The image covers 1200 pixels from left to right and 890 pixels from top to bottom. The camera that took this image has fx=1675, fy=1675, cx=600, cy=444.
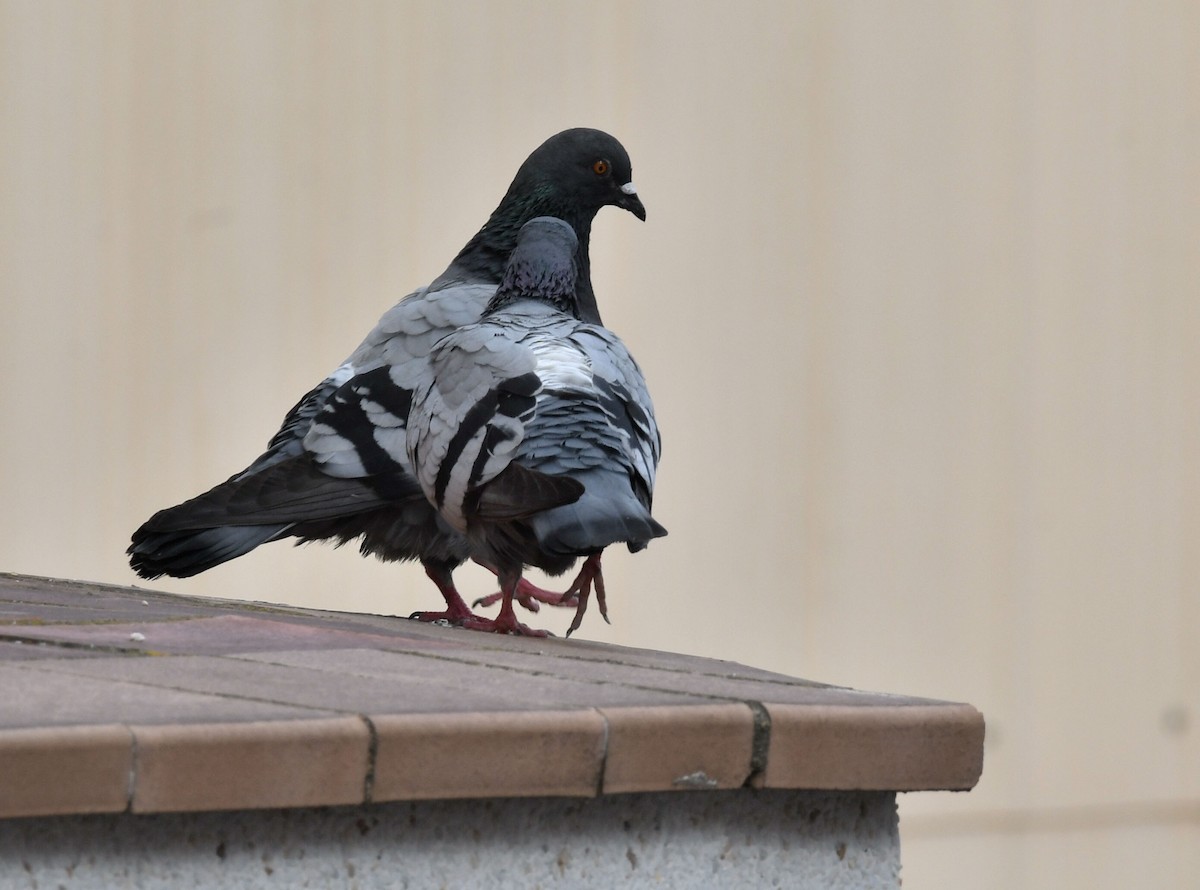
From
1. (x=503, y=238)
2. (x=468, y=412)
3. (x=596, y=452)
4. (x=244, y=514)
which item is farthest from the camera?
(x=503, y=238)

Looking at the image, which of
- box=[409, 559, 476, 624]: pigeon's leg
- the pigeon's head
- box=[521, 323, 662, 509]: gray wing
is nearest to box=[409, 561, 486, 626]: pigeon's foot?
box=[409, 559, 476, 624]: pigeon's leg

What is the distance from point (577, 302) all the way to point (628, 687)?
5.68 feet

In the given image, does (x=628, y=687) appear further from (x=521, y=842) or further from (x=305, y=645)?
(x=305, y=645)

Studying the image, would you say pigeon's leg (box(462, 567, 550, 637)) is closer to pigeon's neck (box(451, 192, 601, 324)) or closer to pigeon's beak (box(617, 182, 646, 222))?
pigeon's neck (box(451, 192, 601, 324))

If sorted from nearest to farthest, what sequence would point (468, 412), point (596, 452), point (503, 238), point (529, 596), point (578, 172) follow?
point (596, 452) → point (468, 412) → point (529, 596) → point (503, 238) → point (578, 172)

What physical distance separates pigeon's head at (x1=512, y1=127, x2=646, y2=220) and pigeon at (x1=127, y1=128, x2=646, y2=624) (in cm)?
33

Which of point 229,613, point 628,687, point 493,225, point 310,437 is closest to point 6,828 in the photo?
point 628,687

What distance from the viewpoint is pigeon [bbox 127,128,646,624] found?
3342mm

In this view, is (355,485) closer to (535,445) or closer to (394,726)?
(535,445)

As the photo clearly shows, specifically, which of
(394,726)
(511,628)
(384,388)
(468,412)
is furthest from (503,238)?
(394,726)

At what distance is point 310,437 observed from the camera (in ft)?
11.4

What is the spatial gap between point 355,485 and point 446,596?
357 millimetres

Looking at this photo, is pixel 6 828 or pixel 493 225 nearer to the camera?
pixel 6 828

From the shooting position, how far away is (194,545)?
3.39m
